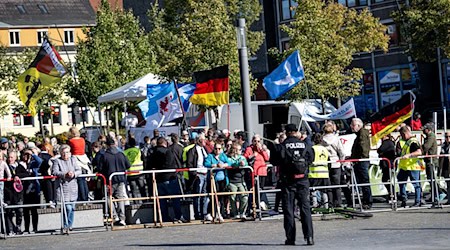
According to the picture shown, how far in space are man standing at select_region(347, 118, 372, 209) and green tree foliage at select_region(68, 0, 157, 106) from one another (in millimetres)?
36029

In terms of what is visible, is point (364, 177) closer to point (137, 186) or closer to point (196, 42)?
point (137, 186)

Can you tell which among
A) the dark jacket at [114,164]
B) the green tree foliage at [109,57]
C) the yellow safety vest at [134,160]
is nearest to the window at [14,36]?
the green tree foliage at [109,57]

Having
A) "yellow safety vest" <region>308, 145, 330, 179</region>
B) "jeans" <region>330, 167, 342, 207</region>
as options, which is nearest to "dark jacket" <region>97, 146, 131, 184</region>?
"yellow safety vest" <region>308, 145, 330, 179</region>

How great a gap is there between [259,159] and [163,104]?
8.82 metres

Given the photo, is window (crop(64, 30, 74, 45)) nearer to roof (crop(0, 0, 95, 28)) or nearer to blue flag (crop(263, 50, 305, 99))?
roof (crop(0, 0, 95, 28))

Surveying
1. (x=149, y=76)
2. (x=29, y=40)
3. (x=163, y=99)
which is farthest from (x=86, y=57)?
(x=29, y=40)

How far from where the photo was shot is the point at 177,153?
21.3m

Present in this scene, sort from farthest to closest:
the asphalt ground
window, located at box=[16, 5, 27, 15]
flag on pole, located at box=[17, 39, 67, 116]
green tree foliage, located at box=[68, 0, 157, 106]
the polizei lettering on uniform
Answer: window, located at box=[16, 5, 27, 15] → green tree foliage, located at box=[68, 0, 157, 106] → flag on pole, located at box=[17, 39, 67, 116] → the polizei lettering on uniform → the asphalt ground

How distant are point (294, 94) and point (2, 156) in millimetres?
27748

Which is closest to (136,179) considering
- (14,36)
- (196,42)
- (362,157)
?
(362,157)

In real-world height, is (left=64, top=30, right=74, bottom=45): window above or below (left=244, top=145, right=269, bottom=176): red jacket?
above

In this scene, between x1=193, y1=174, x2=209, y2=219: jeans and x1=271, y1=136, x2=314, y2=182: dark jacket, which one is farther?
x1=193, y1=174, x2=209, y2=219: jeans

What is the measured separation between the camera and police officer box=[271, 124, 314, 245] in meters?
15.7

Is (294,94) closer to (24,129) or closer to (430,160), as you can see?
(430,160)
